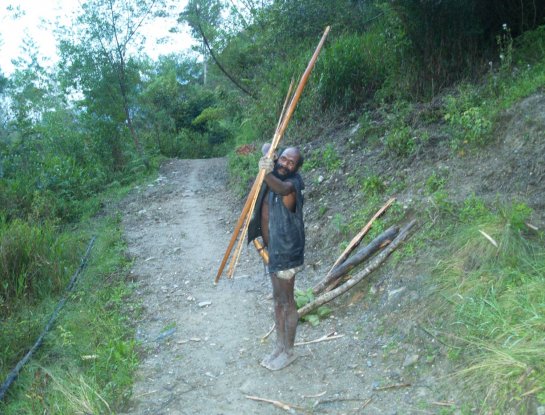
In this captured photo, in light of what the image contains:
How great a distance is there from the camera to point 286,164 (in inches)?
169

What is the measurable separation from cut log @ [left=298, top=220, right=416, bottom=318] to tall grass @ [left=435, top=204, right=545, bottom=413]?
2.20 ft

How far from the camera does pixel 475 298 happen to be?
4367mm

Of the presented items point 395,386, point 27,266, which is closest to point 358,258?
point 395,386

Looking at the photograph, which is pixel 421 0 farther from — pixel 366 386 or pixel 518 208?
pixel 366 386

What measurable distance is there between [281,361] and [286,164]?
170 cm

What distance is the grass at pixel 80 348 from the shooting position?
4.49 meters

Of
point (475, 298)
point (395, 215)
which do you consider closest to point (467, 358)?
point (475, 298)

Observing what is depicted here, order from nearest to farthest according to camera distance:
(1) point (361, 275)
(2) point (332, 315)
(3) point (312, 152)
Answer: (2) point (332, 315)
(1) point (361, 275)
(3) point (312, 152)

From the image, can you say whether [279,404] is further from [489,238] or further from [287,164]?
[489,238]

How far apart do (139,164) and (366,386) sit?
14.4 m

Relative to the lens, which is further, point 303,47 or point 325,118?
point 303,47

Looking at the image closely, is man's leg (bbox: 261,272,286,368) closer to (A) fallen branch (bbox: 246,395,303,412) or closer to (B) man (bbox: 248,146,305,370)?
(B) man (bbox: 248,146,305,370)

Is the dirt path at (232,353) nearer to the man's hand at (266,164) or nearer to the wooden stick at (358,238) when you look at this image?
the wooden stick at (358,238)

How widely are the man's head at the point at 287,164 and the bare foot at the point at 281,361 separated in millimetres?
1555
